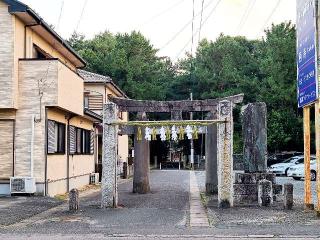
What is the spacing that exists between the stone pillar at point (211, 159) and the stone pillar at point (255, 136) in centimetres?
365

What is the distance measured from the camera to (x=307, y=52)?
1543 cm

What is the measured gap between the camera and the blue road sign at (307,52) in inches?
580

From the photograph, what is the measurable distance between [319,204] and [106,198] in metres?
6.80

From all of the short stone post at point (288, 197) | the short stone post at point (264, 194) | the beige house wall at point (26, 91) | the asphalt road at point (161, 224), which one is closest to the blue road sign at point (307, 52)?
the short stone post at point (288, 197)

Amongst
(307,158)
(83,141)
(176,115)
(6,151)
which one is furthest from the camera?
(83,141)

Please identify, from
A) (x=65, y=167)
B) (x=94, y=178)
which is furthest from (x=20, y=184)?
(x=94, y=178)

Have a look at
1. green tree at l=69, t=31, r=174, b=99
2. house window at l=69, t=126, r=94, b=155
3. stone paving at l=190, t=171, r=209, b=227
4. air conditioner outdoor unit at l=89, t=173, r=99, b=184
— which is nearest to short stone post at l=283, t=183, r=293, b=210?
stone paving at l=190, t=171, r=209, b=227

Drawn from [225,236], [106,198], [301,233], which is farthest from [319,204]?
[106,198]

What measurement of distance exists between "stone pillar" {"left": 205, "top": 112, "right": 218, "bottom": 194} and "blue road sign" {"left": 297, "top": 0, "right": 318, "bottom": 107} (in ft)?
25.0

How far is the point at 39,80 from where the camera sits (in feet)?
65.7

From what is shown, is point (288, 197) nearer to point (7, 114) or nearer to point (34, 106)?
point (34, 106)

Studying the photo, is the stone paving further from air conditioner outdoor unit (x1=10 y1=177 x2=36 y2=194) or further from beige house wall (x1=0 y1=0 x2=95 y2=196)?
air conditioner outdoor unit (x1=10 y1=177 x2=36 y2=194)

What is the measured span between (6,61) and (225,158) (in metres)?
8.92

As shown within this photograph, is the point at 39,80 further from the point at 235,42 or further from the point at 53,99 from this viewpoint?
the point at 235,42
